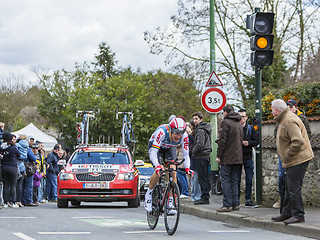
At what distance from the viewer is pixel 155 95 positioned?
2272 inches

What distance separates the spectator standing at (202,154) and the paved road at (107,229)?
143 cm

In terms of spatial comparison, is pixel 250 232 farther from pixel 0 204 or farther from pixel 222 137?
pixel 0 204

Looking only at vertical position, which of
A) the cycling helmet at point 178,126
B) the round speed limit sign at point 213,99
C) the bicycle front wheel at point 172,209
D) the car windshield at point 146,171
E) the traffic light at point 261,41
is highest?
the traffic light at point 261,41

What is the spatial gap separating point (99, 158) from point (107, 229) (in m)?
6.82

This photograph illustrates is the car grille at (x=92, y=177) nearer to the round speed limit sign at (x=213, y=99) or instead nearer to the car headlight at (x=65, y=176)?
the car headlight at (x=65, y=176)

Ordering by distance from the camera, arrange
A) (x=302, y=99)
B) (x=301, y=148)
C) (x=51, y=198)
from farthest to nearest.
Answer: (x=51, y=198)
(x=302, y=99)
(x=301, y=148)

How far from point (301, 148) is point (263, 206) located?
10.9 feet

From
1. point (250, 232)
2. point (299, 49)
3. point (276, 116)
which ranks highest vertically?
point (299, 49)

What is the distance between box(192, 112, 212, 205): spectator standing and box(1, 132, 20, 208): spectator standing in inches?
187

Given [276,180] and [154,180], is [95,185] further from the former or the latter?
[154,180]

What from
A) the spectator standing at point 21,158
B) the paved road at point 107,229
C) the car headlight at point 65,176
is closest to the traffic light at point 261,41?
the paved road at point 107,229

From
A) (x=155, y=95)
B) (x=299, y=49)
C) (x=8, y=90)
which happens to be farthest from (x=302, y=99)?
(x=8, y=90)

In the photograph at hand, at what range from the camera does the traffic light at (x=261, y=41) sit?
12570 mm

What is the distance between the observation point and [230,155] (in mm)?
12359
